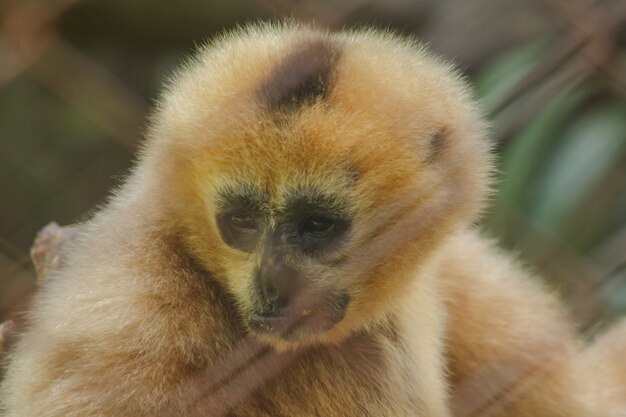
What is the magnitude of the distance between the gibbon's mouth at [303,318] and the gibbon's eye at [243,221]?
23 cm

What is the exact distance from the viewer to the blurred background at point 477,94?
93.8 inches

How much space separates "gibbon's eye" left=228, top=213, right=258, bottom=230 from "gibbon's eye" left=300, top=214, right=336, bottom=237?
13cm

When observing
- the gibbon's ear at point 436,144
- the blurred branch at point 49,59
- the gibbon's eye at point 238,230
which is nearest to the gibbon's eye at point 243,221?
the gibbon's eye at point 238,230

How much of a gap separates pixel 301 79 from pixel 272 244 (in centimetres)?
44

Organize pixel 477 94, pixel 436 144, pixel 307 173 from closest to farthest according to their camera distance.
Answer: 1. pixel 307 173
2. pixel 436 144
3. pixel 477 94

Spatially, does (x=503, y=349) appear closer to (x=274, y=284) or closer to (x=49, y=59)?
(x=274, y=284)

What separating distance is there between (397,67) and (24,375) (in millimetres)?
1314

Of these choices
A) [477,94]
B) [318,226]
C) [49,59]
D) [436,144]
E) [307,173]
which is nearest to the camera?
[49,59]

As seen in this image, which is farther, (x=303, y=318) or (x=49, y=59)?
(x=303, y=318)

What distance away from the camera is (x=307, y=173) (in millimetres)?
2236

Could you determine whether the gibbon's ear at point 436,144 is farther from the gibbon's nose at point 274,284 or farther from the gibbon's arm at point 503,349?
the gibbon's arm at point 503,349

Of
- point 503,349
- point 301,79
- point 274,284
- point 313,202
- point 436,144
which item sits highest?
point 301,79

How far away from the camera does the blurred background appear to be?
7.82ft

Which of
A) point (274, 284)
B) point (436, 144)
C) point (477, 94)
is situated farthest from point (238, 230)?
point (477, 94)
